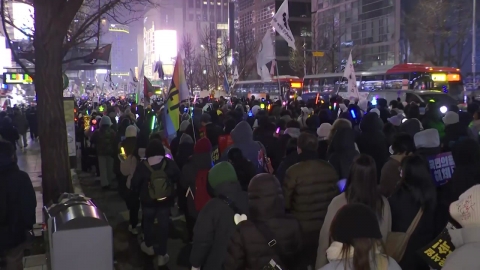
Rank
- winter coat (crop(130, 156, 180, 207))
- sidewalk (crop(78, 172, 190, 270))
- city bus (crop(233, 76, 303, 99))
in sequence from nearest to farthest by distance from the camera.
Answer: winter coat (crop(130, 156, 180, 207))
sidewalk (crop(78, 172, 190, 270))
city bus (crop(233, 76, 303, 99))

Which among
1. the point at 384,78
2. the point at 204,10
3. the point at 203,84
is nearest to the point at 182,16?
the point at 204,10

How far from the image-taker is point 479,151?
5676mm

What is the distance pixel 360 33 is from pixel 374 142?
180 ft

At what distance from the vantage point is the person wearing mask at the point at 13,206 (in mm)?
5203

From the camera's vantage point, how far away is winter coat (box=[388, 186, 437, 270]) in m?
4.50

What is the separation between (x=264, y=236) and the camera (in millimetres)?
3764

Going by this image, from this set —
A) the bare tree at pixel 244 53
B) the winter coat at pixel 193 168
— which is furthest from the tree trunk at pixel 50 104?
the bare tree at pixel 244 53

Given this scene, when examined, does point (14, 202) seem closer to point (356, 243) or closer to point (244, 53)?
point (356, 243)

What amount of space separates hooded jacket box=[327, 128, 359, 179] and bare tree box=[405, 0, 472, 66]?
42135mm

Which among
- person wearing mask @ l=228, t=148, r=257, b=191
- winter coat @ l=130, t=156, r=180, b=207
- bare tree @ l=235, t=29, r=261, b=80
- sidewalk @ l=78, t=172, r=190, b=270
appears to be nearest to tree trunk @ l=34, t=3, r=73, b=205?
sidewalk @ l=78, t=172, r=190, b=270

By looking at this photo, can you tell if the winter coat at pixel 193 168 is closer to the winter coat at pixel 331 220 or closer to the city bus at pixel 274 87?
the winter coat at pixel 331 220

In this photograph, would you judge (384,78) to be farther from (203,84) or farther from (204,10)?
(204,10)

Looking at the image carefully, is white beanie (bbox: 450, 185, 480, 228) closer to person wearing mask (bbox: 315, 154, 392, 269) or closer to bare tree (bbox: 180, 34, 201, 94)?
person wearing mask (bbox: 315, 154, 392, 269)

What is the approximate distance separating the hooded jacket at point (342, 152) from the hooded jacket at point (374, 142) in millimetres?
1825
